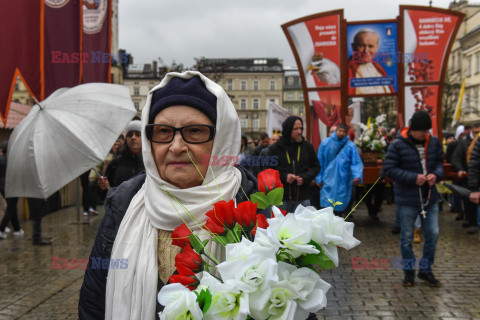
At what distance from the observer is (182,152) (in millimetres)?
1935

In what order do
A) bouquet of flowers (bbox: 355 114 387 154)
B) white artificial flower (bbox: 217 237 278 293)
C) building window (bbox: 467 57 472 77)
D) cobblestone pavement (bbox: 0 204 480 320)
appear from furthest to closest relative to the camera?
building window (bbox: 467 57 472 77), bouquet of flowers (bbox: 355 114 387 154), cobblestone pavement (bbox: 0 204 480 320), white artificial flower (bbox: 217 237 278 293)

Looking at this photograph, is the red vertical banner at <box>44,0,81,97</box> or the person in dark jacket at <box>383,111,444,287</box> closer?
the person in dark jacket at <box>383,111,444,287</box>

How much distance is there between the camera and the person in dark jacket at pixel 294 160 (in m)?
7.14

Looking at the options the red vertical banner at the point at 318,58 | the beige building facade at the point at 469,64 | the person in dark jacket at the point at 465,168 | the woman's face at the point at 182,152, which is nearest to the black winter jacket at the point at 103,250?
the woman's face at the point at 182,152

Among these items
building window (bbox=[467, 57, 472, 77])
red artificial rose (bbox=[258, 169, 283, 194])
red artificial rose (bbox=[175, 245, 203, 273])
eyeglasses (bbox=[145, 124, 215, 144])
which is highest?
building window (bbox=[467, 57, 472, 77])

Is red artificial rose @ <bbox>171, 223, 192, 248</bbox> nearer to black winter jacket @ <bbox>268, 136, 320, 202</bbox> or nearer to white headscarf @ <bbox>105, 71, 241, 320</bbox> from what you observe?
white headscarf @ <bbox>105, 71, 241, 320</bbox>

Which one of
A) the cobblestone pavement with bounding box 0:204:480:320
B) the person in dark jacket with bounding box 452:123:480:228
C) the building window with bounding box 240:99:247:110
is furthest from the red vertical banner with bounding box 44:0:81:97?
the building window with bounding box 240:99:247:110

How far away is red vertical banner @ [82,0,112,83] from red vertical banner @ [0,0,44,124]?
204 cm

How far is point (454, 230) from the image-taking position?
9930mm

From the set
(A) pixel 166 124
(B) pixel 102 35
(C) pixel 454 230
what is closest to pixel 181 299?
(A) pixel 166 124

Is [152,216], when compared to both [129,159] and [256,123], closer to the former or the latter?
[129,159]

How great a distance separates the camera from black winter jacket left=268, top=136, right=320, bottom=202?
7184 millimetres

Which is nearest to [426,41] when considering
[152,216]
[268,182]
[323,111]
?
[323,111]

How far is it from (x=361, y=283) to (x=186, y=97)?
16.0 ft
